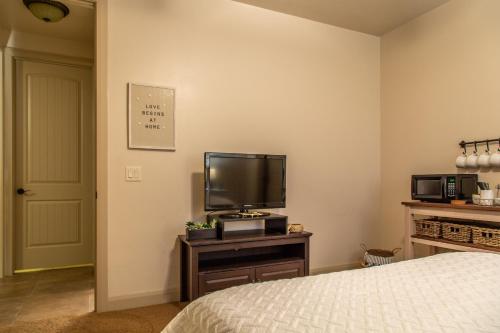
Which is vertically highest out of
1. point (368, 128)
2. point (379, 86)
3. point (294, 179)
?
point (379, 86)

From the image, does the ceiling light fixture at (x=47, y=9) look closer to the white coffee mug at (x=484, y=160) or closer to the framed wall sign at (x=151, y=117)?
the framed wall sign at (x=151, y=117)

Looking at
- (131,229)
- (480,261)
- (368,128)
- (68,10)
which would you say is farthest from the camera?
(368,128)

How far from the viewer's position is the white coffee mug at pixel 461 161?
2.93 m

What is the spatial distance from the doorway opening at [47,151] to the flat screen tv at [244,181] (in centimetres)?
157

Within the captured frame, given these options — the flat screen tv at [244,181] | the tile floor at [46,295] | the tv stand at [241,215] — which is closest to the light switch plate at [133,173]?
the flat screen tv at [244,181]

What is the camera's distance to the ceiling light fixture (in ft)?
9.34

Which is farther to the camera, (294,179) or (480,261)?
(294,179)

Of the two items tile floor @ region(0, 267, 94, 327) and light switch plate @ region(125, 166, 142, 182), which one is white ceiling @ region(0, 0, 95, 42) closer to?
light switch plate @ region(125, 166, 142, 182)

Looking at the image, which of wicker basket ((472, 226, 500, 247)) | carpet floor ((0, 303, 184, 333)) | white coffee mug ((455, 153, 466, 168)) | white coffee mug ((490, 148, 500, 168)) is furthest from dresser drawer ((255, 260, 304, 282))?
white coffee mug ((490, 148, 500, 168))

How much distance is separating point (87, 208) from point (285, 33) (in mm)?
3038

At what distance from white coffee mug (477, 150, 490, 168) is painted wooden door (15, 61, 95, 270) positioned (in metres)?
3.84

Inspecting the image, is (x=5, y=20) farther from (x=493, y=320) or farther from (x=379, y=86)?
(x=493, y=320)

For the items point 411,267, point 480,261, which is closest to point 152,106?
point 411,267

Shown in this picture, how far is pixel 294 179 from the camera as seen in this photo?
134 inches
